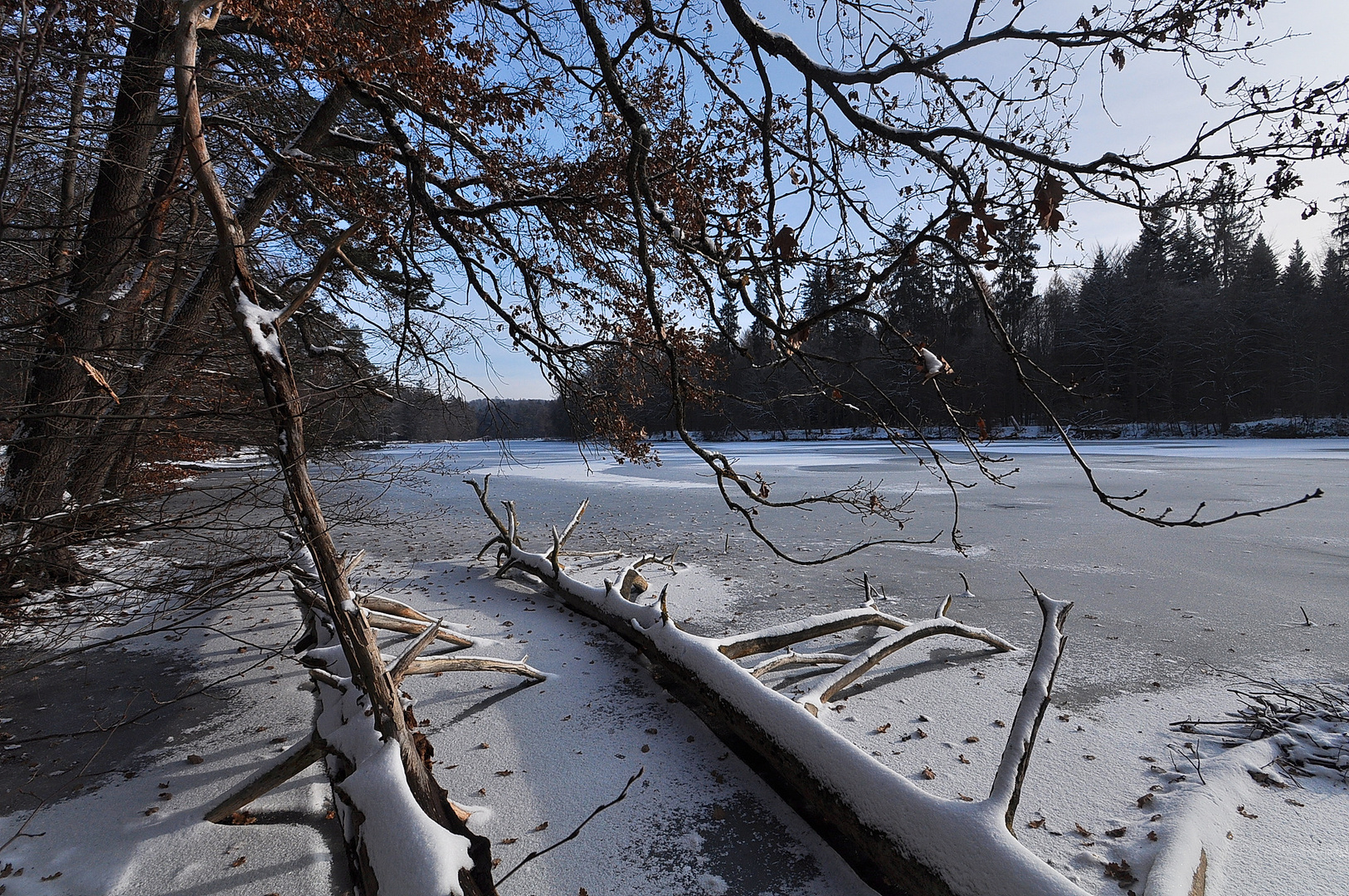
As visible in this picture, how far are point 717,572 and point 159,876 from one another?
20.6 ft

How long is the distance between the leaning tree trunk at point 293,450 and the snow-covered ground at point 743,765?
2.02 ft

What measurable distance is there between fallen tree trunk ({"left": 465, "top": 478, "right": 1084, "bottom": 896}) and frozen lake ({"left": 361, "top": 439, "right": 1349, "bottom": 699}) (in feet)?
4.24

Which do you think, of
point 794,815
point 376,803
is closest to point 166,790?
point 376,803

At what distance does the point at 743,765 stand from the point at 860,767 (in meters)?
1.00

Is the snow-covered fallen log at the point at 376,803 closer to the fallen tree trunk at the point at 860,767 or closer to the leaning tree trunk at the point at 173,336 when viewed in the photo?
the fallen tree trunk at the point at 860,767

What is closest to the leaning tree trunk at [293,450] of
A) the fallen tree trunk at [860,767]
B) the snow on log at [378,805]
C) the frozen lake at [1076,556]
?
the snow on log at [378,805]

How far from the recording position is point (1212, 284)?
133 feet

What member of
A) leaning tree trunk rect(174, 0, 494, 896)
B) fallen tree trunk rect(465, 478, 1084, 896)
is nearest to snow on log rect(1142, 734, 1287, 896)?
fallen tree trunk rect(465, 478, 1084, 896)

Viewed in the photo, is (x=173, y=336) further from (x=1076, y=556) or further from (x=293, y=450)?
(x=1076, y=556)

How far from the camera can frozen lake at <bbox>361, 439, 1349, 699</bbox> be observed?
521 centimetres

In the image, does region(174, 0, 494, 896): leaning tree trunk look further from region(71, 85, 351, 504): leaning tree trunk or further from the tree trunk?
→ the tree trunk

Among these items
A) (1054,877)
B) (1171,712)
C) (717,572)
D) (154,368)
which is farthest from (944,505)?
(154,368)

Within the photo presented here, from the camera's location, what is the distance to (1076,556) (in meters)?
8.59

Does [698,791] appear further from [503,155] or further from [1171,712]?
[503,155]
